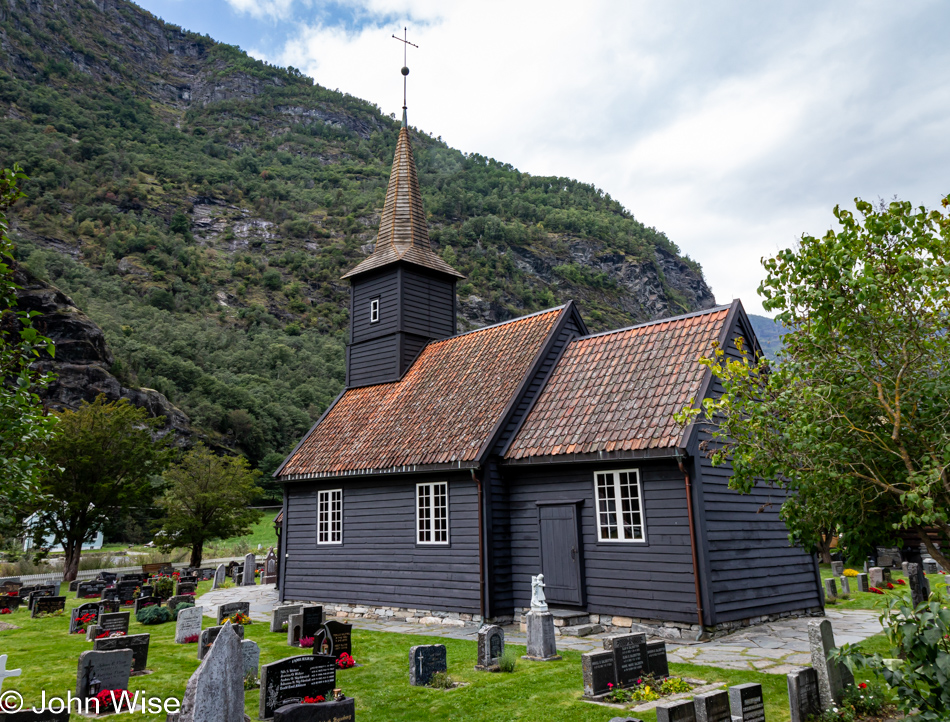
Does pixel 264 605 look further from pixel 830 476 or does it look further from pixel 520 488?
pixel 830 476

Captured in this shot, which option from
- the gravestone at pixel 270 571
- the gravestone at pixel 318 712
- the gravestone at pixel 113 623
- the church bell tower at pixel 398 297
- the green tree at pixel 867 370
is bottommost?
the gravestone at pixel 270 571

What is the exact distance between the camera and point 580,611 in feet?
42.2

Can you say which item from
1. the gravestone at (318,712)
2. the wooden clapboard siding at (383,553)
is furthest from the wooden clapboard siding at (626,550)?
the gravestone at (318,712)

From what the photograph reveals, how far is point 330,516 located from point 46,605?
27.0 ft

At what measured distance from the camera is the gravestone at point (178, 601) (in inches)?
671

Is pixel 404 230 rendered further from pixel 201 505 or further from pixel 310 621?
pixel 201 505

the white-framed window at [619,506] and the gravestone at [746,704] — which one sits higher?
the white-framed window at [619,506]

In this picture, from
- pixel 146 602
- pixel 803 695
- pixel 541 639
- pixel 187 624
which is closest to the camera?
pixel 803 695

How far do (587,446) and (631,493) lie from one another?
1284mm

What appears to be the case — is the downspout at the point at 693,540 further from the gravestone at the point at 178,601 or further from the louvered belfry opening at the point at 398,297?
the gravestone at the point at 178,601

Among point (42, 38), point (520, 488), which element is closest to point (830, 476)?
point (520, 488)

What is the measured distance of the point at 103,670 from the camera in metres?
8.43

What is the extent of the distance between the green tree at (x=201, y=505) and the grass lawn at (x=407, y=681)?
49.0ft

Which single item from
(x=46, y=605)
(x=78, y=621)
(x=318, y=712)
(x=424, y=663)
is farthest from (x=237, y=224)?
(x=318, y=712)
